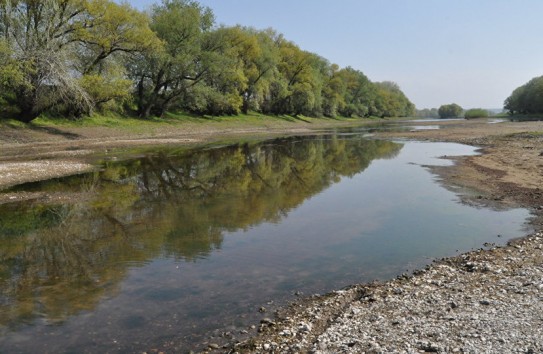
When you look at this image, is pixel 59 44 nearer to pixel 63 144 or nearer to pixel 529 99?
pixel 63 144

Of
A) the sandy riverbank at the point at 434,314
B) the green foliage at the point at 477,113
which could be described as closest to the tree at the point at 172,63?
the sandy riverbank at the point at 434,314

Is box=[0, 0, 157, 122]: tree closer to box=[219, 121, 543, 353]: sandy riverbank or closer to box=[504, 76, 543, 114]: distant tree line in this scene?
box=[219, 121, 543, 353]: sandy riverbank

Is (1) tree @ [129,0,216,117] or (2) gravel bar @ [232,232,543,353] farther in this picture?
(1) tree @ [129,0,216,117]

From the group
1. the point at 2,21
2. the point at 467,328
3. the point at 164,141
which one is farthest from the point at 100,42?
the point at 467,328

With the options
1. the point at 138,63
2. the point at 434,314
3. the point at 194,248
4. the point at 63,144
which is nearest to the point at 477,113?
the point at 138,63

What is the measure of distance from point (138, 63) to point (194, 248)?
52.2 meters

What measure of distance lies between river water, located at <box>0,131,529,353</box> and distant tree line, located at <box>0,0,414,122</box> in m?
22.0

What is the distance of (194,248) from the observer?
1198cm

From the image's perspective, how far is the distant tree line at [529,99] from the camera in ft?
415

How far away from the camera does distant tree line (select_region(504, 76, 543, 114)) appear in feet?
415

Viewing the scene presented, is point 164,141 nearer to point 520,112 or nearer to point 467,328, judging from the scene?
point 467,328

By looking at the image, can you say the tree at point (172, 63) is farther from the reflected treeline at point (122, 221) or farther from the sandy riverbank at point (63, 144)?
the reflected treeline at point (122, 221)

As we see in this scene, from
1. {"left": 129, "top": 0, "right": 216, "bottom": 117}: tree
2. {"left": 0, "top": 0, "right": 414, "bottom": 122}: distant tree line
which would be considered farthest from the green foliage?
{"left": 129, "top": 0, "right": 216, "bottom": 117}: tree

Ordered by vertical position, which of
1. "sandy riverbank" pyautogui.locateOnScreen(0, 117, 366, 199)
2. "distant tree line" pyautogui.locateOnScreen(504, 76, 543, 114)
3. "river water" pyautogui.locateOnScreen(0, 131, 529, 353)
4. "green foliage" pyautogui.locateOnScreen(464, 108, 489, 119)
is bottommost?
"river water" pyautogui.locateOnScreen(0, 131, 529, 353)
